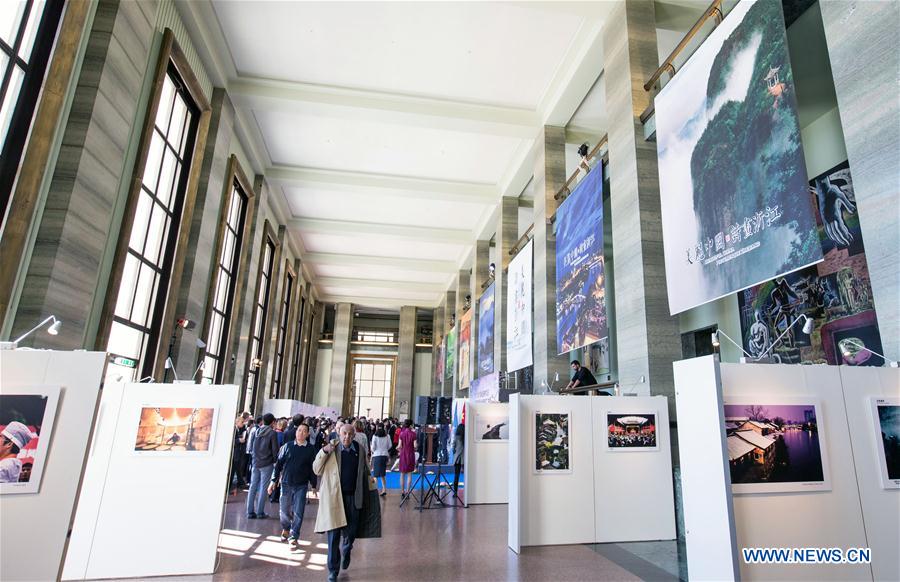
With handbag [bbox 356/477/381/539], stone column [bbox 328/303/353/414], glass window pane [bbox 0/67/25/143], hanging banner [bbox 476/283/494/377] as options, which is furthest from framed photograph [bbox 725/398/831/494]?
stone column [bbox 328/303/353/414]

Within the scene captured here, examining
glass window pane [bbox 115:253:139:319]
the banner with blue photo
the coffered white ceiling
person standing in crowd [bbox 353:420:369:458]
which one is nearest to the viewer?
person standing in crowd [bbox 353:420:369:458]

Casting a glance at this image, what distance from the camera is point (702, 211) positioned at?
262 inches

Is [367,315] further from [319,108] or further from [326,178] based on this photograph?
[319,108]

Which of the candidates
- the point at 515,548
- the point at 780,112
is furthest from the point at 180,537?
the point at 780,112

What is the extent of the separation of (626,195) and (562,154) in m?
4.82

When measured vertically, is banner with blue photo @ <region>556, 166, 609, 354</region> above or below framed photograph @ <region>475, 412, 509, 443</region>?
above

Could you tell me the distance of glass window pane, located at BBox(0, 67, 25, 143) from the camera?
17.9 feet

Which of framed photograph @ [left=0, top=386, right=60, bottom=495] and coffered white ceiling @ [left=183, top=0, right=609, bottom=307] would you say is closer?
framed photograph @ [left=0, top=386, right=60, bottom=495]

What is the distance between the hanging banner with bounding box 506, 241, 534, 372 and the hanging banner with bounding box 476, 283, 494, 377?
1.80 meters

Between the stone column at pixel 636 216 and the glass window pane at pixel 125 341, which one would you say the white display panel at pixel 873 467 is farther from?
the glass window pane at pixel 125 341

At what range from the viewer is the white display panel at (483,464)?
31.7 ft

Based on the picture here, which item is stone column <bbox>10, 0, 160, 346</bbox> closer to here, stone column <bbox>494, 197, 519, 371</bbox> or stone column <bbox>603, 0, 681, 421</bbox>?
stone column <bbox>603, 0, 681, 421</bbox>

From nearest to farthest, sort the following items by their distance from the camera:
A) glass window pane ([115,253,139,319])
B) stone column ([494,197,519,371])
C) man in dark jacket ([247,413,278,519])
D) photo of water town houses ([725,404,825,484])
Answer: photo of water town houses ([725,404,825,484]) < man in dark jacket ([247,413,278,519]) < glass window pane ([115,253,139,319]) < stone column ([494,197,519,371])

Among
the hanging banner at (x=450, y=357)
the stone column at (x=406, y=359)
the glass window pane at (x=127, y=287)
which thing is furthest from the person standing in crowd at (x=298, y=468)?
the stone column at (x=406, y=359)
